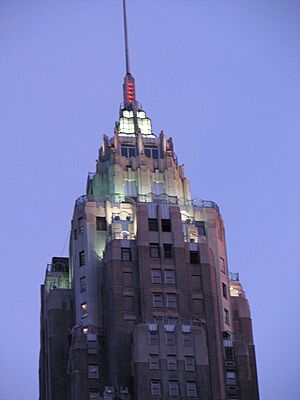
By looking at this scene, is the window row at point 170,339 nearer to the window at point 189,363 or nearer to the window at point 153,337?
the window at point 153,337

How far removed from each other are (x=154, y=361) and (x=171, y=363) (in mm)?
2099

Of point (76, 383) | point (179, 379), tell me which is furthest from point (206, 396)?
point (76, 383)

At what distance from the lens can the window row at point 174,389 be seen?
7589 inches

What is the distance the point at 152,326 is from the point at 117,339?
4823 millimetres

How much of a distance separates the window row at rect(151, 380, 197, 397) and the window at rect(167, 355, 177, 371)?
166cm

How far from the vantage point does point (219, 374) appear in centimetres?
19975

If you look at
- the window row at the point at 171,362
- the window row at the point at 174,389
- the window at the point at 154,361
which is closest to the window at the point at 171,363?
the window row at the point at 171,362

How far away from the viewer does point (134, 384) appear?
637 ft

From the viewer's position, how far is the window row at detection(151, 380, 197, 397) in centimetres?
19275

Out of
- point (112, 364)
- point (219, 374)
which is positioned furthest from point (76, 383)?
point (219, 374)

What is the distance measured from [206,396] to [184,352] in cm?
621

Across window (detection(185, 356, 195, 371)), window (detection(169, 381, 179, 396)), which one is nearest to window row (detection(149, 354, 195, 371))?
window (detection(185, 356, 195, 371))

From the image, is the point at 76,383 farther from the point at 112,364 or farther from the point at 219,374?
the point at 219,374

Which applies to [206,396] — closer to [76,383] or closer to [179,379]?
[179,379]
